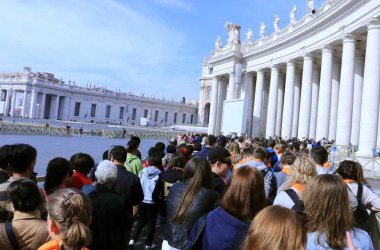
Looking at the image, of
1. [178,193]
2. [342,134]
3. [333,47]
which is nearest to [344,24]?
[333,47]

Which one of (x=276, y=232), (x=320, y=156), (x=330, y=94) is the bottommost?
(x=276, y=232)

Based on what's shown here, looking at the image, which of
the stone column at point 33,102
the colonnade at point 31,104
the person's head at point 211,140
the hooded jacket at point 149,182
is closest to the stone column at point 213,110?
the person's head at point 211,140

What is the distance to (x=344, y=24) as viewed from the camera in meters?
22.8

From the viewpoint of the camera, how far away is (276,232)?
221 centimetres

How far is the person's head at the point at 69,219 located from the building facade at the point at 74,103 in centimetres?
9253

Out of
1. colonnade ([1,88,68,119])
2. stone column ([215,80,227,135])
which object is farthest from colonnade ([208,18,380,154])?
colonnade ([1,88,68,119])

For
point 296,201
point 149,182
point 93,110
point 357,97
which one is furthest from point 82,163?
point 93,110

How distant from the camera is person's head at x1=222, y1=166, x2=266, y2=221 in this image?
316 centimetres

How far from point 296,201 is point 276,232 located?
1887mm

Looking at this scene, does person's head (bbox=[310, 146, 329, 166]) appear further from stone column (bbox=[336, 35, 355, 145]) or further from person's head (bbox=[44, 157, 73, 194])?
stone column (bbox=[336, 35, 355, 145])

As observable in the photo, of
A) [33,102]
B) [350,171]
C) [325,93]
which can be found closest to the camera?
[350,171]

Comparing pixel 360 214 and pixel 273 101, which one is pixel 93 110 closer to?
pixel 273 101

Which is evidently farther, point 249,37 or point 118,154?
point 249,37

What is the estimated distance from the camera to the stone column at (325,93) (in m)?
24.7
